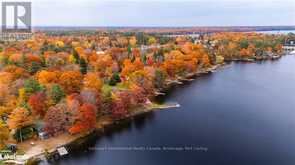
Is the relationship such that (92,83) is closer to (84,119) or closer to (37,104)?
(37,104)

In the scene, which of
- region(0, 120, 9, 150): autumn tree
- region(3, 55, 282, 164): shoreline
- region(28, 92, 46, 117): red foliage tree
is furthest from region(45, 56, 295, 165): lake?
region(28, 92, 46, 117): red foliage tree

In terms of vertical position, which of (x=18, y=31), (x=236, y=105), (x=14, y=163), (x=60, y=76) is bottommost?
(x=14, y=163)

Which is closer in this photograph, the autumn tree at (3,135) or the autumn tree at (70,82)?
the autumn tree at (3,135)

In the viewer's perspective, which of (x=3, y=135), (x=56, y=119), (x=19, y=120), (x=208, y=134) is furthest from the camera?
(x=208, y=134)

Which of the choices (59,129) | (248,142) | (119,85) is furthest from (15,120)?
(248,142)

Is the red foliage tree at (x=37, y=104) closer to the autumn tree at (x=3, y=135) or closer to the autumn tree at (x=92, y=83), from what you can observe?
the autumn tree at (x=3, y=135)

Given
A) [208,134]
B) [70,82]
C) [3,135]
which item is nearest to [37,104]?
[3,135]

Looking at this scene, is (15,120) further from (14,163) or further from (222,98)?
(222,98)

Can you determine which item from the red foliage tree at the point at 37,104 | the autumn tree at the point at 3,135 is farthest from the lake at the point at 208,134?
the red foliage tree at the point at 37,104
